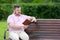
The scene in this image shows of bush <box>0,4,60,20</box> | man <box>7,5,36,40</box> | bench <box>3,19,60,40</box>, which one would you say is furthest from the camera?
bush <box>0,4,60,20</box>

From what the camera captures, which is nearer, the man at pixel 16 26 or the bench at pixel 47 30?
the man at pixel 16 26

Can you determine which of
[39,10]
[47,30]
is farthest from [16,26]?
[39,10]

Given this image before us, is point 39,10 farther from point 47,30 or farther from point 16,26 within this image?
point 16,26

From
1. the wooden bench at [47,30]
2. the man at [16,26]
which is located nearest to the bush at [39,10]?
the wooden bench at [47,30]

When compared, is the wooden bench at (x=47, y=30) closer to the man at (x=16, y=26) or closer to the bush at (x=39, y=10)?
the man at (x=16, y=26)

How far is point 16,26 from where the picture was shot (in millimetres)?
6969

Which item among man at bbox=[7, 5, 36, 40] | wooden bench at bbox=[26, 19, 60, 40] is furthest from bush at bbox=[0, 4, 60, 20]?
man at bbox=[7, 5, 36, 40]

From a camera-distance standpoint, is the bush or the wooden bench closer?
the wooden bench

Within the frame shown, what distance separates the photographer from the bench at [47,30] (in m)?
7.63

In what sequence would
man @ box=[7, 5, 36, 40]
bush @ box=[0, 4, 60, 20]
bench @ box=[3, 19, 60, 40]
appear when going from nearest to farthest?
man @ box=[7, 5, 36, 40], bench @ box=[3, 19, 60, 40], bush @ box=[0, 4, 60, 20]

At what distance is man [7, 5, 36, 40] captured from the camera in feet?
22.8

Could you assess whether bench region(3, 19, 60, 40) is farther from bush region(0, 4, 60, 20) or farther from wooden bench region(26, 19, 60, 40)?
bush region(0, 4, 60, 20)

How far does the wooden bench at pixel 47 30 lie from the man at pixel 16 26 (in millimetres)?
437

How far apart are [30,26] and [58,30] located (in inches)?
29.5
